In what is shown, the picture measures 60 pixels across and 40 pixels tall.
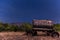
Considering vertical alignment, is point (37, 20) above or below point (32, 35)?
above

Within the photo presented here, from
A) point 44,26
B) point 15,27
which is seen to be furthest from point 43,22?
point 15,27

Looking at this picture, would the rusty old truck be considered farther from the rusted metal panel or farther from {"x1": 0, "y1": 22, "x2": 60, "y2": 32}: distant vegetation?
{"x1": 0, "y1": 22, "x2": 60, "y2": 32}: distant vegetation

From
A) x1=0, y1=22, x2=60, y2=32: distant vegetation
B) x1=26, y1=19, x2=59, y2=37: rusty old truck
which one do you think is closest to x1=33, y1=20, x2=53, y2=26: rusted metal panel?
x1=26, y1=19, x2=59, y2=37: rusty old truck

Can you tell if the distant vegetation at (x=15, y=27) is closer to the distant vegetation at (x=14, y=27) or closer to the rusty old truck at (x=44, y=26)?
the distant vegetation at (x=14, y=27)

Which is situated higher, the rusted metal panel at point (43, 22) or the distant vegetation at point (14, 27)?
the rusted metal panel at point (43, 22)

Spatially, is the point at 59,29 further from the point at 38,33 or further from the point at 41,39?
the point at 41,39

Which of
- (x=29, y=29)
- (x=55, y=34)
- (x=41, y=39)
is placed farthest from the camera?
(x=29, y=29)

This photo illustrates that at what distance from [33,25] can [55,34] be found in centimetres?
113

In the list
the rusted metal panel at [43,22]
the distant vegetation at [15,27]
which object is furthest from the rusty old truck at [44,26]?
the distant vegetation at [15,27]

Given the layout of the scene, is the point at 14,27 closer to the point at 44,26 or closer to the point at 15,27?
the point at 15,27

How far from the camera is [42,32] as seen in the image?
10.6m

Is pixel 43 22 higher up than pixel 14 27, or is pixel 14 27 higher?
pixel 43 22

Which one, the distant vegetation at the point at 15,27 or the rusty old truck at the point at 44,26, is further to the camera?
the distant vegetation at the point at 15,27

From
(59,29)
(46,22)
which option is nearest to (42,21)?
(46,22)
